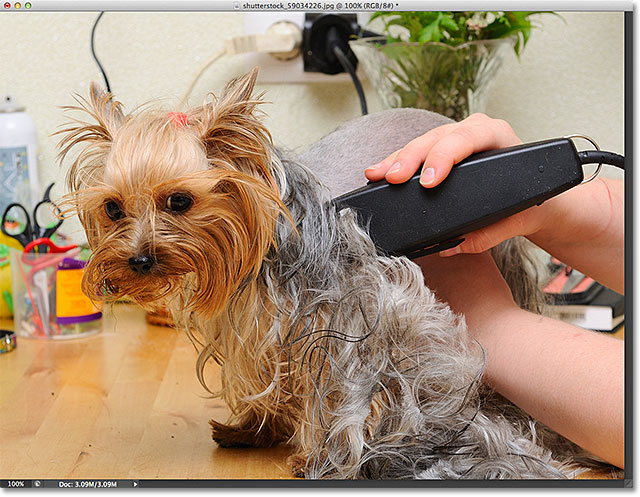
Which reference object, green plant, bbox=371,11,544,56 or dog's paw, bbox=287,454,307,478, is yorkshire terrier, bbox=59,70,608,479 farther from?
green plant, bbox=371,11,544,56

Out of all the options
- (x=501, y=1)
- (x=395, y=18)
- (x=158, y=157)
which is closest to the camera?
(x=158, y=157)

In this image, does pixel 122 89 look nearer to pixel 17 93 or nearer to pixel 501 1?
pixel 17 93

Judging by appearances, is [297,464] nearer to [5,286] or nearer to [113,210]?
[113,210]

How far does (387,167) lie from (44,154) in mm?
665

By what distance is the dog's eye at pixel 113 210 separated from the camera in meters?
0.51

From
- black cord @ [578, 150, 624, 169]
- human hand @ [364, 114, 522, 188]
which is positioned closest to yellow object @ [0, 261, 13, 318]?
human hand @ [364, 114, 522, 188]

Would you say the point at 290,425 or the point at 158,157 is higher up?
the point at 158,157

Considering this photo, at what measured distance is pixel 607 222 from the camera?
720 millimetres

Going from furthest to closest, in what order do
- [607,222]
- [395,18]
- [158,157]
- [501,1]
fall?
[395,18] < [607,222] < [501,1] < [158,157]

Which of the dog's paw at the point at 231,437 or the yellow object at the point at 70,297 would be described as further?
the yellow object at the point at 70,297

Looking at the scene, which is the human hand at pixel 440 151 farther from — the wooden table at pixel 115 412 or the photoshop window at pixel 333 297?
the wooden table at pixel 115 412

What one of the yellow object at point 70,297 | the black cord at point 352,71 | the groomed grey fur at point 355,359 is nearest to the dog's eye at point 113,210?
the groomed grey fur at point 355,359

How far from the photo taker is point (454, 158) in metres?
0.56

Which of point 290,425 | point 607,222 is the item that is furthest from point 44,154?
point 607,222
